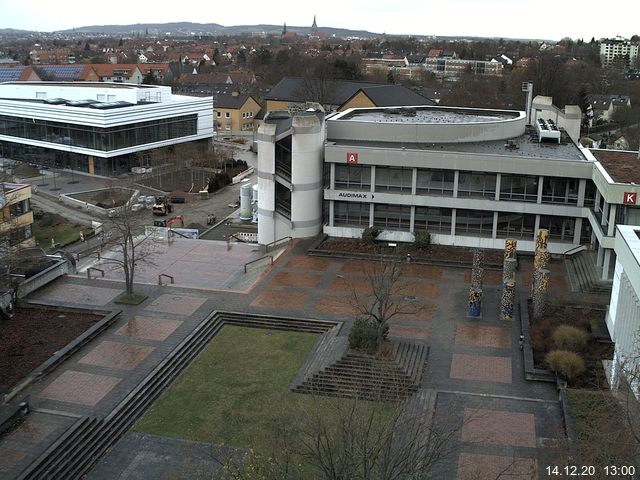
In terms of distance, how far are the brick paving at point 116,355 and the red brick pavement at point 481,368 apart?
37.8 feet

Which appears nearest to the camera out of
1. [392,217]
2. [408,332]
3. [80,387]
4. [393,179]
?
[80,387]

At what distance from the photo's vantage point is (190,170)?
7156 centimetres

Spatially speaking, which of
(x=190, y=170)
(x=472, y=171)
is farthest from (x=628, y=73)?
(x=472, y=171)

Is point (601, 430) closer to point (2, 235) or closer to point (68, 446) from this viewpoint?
point (68, 446)

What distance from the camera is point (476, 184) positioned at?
40.4m

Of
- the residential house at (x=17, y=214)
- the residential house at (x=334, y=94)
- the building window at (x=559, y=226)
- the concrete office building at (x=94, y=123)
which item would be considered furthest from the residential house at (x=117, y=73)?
the building window at (x=559, y=226)

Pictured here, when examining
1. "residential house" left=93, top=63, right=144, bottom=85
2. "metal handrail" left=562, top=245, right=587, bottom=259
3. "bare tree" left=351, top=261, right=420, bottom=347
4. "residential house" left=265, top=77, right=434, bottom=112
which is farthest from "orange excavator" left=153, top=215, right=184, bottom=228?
"residential house" left=93, top=63, right=144, bottom=85

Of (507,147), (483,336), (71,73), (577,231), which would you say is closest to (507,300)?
(483,336)

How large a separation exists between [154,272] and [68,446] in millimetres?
16212

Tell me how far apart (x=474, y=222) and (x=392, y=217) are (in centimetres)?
458

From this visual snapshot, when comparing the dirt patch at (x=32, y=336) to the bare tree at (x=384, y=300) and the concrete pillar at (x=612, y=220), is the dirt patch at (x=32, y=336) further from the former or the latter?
the concrete pillar at (x=612, y=220)

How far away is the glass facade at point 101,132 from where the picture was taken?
223 feet

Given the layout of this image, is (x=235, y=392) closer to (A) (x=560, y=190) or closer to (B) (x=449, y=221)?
(B) (x=449, y=221)

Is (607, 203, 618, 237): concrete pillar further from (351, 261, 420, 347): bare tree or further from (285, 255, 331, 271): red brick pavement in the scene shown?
(285, 255, 331, 271): red brick pavement
